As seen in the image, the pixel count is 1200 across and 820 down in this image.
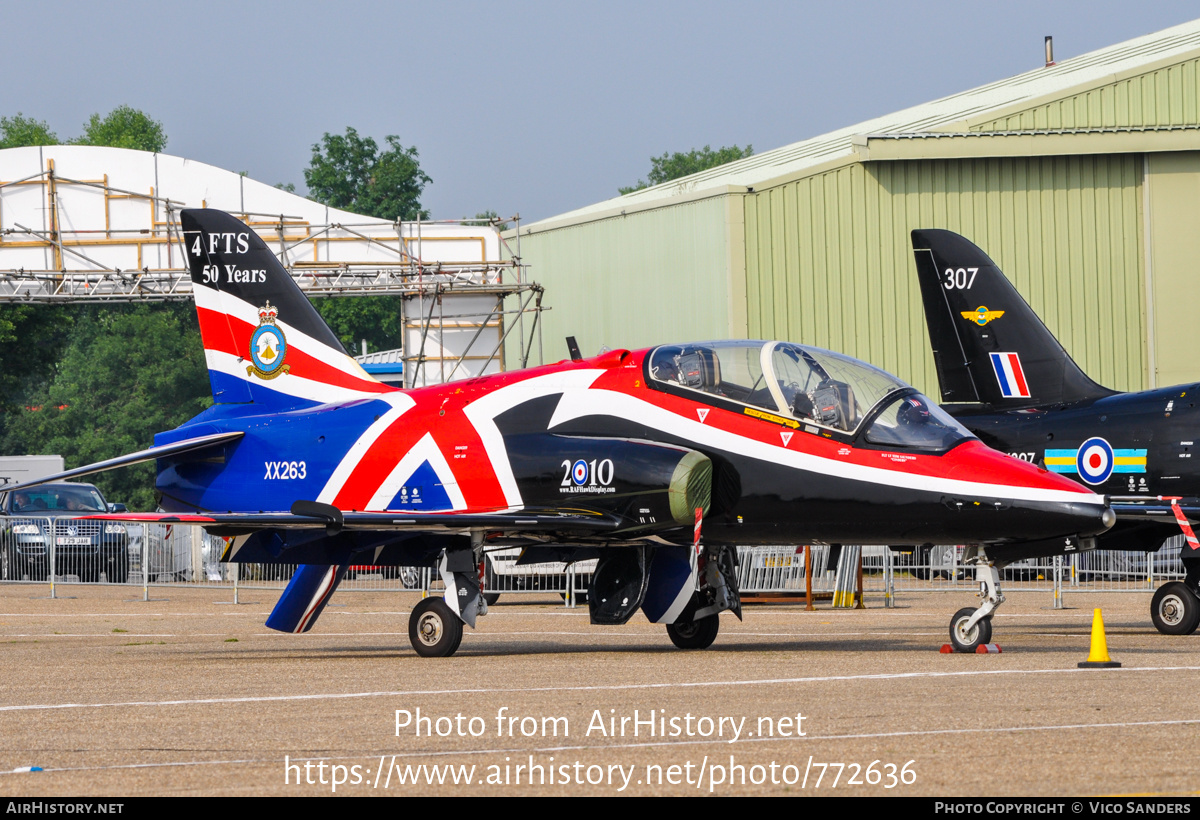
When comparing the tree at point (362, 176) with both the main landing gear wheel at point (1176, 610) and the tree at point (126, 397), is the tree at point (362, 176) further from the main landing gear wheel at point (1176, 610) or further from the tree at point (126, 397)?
the main landing gear wheel at point (1176, 610)

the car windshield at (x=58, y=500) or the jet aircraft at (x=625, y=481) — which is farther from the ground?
the jet aircraft at (x=625, y=481)

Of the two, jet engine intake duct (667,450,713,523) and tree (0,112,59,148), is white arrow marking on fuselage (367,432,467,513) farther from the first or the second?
tree (0,112,59,148)

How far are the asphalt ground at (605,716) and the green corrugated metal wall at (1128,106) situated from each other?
1953 centimetres

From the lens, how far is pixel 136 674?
12.2 meters

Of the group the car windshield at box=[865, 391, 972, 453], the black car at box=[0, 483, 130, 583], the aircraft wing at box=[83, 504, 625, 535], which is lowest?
the black car at box=[0, 483, 130, 583]

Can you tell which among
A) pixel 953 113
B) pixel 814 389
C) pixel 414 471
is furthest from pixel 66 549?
pixel 953 113

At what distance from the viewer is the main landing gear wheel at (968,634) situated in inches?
502

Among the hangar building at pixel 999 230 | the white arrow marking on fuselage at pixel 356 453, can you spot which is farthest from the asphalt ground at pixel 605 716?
the hangar building at pixel 999 230

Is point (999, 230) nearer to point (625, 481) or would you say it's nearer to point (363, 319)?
point (625, 481)

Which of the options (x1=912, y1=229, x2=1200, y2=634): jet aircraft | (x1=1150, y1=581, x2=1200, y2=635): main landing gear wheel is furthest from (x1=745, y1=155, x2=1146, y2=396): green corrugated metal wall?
(x1=1150, y1=581, x2=1200, y2=635): main landing gear wheel

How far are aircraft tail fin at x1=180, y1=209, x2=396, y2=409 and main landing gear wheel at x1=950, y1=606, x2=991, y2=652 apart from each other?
6981 mm

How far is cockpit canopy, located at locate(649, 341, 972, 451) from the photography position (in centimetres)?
1272

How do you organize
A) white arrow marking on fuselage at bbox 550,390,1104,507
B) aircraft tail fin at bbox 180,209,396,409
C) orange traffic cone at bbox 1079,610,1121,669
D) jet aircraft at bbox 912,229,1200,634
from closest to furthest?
orange traffic cone at bbox 1079,610,1121,669
white arrow marking on fuselage at bbox 550,390,1104,507
jet aircraft at bbox 912,229,1200,634
aircraft tail fin at bbox 180,209,396,409
